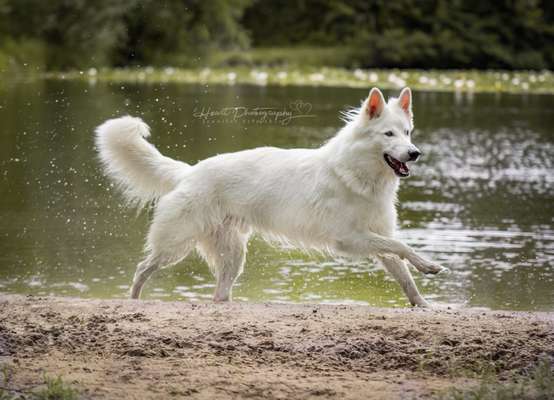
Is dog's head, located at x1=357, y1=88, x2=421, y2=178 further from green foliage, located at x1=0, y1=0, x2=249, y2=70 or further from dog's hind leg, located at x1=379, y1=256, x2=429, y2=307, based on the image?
green foliage, located at x1=0, y1=0, x2=249, y2=70

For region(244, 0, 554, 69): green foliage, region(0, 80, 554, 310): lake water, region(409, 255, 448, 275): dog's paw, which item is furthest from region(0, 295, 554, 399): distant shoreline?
region(244, 0, 554, 69): green foliage

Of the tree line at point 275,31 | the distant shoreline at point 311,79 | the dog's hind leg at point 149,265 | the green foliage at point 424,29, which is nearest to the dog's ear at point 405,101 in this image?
the dog's hind leg at point 149,265

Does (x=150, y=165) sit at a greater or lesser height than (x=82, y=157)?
greater

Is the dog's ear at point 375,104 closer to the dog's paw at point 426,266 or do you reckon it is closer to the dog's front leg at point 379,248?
the dog's front leg at point 379,248

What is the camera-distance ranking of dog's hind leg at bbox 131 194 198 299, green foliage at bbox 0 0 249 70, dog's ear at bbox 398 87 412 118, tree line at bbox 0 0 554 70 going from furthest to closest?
1. tree line at bbox 0 0 554 70
2. green foliage at bbox 0 0 249 70
3. dog's hind leg at bbox 131 194 198 299
4. dog's ear at bbox 398 87 412 118

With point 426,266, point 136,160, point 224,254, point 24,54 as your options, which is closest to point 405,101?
point 426,266

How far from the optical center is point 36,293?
7.80 meters

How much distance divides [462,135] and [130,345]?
14096 mm

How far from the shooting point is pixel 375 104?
22.1 feet

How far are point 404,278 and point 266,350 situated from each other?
1849 mm

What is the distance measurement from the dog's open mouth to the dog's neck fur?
0.05 meters

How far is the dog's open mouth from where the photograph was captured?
22.2ft

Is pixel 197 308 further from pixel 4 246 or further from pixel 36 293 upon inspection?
pixel 4 246

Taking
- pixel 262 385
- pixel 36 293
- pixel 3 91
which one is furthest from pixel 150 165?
pixel 3 91
